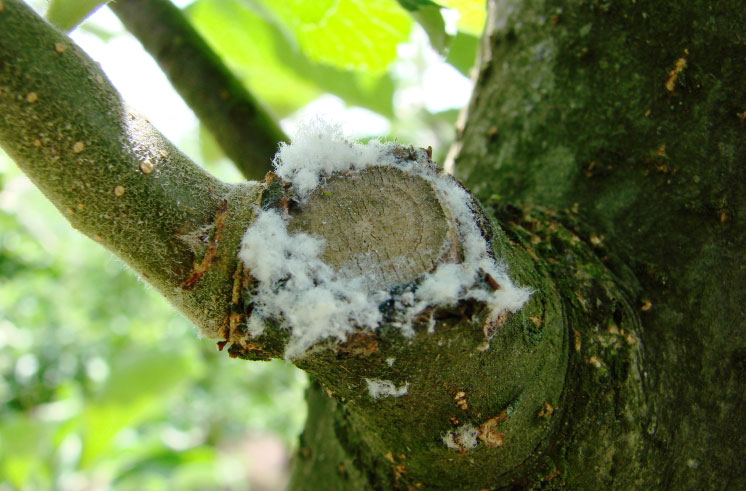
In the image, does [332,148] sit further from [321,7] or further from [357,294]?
[321,7]

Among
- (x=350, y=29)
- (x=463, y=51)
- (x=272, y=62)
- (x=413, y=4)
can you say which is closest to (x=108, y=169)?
(x=413, y=4)

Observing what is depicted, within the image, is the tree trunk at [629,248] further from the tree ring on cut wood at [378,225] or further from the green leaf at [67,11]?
the green leaf at [67,11]

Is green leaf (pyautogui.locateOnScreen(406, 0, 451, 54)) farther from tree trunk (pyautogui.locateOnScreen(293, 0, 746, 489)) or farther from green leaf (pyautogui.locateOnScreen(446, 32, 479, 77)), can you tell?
green leaf (pyautogui.locateOnScreen(446, 32, 479, 77))

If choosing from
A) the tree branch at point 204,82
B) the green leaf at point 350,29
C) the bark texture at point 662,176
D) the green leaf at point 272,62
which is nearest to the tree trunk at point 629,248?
the bark texture at point 662,176

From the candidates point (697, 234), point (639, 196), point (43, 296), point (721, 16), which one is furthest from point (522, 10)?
point (43, 296)

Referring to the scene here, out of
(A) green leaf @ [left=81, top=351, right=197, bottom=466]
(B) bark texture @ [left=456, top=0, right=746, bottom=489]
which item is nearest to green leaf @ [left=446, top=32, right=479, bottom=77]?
(B) bark texture @ [left=456, top=0, right=746, bottom=489]
